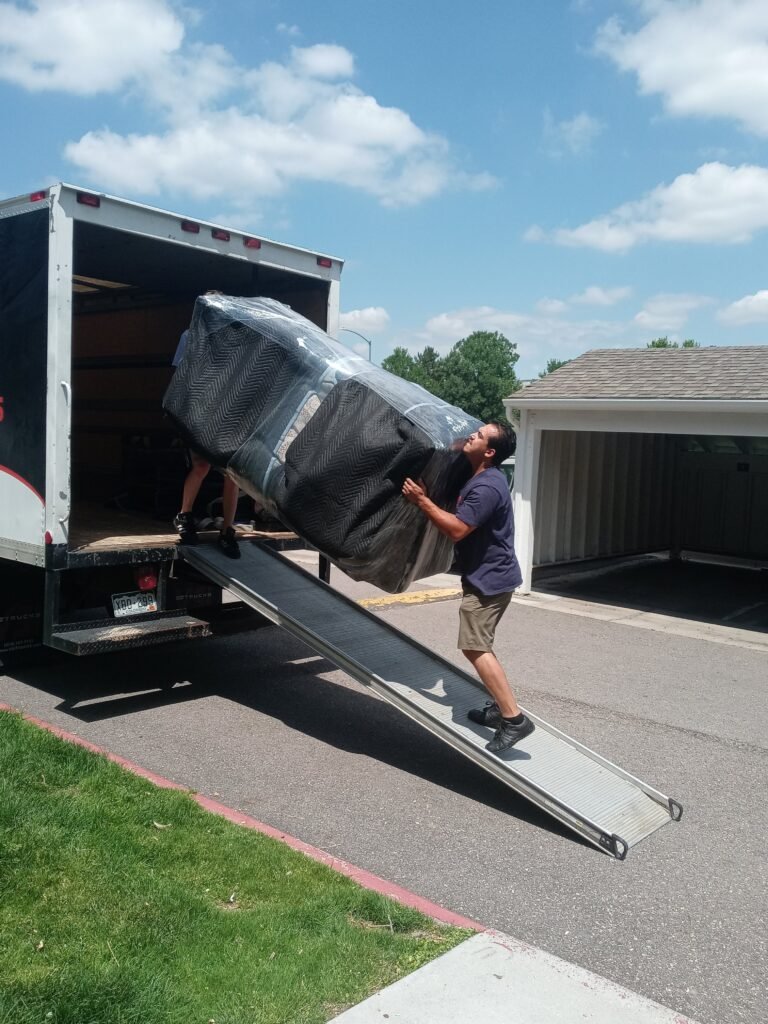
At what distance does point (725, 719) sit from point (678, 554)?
10.9 m

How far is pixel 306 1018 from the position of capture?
116 inches

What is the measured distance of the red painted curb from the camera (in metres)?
A: 3.74

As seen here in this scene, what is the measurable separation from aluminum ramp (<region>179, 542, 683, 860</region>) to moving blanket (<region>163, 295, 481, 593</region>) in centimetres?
64

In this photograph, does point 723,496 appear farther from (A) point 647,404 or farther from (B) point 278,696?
(B) point 278,696

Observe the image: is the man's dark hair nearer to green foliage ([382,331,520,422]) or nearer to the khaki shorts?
the khaki shorts

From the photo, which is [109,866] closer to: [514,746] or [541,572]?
[514,746]

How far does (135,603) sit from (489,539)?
2.49m

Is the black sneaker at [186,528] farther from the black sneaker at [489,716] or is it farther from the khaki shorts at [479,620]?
the black sneaker at [489,716]

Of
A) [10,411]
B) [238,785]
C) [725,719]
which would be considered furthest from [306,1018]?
[725,719]

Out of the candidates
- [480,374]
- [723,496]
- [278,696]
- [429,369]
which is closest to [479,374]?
[480,374]

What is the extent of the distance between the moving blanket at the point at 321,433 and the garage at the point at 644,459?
6.29 m

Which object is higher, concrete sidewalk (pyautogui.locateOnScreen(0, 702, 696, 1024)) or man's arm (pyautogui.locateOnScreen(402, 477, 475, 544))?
man's arm (pyautogui.locateOnScreen(402, 477, 475, 544))

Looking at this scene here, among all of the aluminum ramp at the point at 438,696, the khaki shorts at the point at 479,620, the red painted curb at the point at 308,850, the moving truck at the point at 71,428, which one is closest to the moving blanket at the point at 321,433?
the khaki shorts at the point at 479,620

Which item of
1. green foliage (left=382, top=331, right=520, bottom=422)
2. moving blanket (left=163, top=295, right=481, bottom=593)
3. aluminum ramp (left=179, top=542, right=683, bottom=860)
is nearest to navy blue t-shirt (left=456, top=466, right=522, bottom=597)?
moving blanket (left=163, top=295, right=481, bottom=593)
